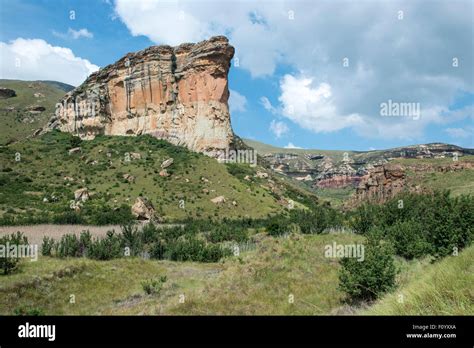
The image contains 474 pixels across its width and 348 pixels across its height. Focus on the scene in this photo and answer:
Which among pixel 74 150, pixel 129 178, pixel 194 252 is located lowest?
pixel 194 252

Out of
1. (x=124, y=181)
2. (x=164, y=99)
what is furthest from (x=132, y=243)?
(x=164, y=99)

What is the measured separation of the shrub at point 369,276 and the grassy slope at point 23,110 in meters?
70.9

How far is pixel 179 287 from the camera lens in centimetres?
1872

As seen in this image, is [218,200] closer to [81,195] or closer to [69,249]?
[81,195]

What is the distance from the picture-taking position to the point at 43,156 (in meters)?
58.7

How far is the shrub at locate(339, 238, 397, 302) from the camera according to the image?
13.4 meters

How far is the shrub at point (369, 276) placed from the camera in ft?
43.9

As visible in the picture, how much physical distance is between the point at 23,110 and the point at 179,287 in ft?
325

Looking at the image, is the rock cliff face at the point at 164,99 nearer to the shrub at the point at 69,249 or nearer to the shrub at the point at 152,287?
the shrub at the point at 69,249

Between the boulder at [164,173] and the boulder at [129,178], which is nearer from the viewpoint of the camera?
the boulder at [129,178]

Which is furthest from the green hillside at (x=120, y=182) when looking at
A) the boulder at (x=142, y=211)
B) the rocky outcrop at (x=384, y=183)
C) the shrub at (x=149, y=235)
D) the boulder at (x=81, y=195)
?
the rocky outcrop at (x=384, y=183)

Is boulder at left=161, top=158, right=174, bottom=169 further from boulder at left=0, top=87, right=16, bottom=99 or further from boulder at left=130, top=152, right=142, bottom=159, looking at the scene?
boulder at left=0, top=87, right=16, bottom=99

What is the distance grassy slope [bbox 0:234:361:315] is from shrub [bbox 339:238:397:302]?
0.76 meters

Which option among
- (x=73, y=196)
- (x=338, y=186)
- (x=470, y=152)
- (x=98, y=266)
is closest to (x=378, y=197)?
(x=73, y=196)
